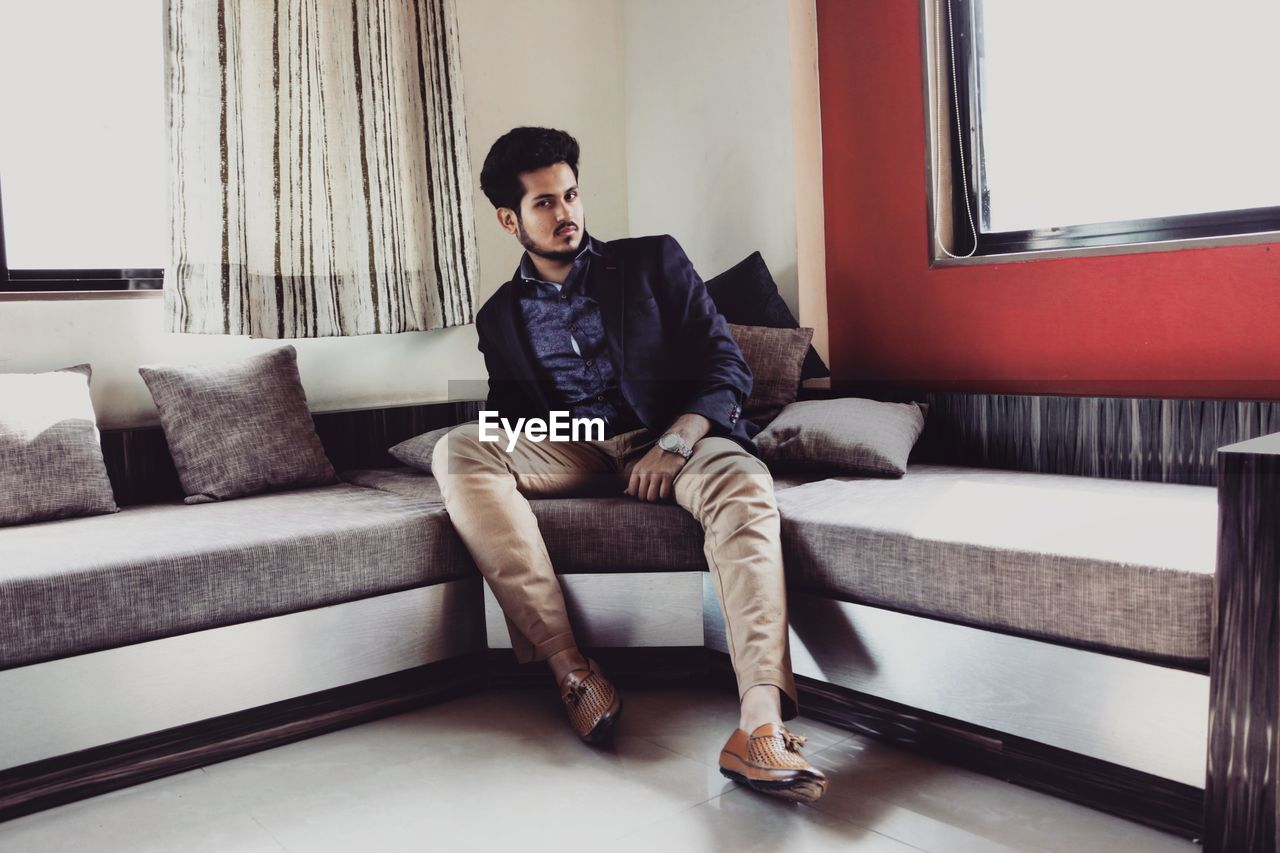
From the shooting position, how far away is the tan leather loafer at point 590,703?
205cm

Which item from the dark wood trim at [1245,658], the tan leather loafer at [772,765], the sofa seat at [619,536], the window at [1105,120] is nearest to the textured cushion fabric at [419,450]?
the sofa seat at [619,536]

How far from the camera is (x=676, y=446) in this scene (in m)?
2.35

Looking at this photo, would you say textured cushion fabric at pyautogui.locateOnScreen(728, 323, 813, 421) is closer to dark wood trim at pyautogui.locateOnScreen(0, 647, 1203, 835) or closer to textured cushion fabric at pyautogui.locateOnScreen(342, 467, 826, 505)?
textured cushion fabric at pyautogui.locateOnScreen(342, 467, 826, 505)

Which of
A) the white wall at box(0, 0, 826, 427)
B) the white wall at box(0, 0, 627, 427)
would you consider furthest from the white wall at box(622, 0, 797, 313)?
the white wall at box(0, 0, 627, 427)

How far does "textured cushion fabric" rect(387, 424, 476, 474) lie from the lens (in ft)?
9.61

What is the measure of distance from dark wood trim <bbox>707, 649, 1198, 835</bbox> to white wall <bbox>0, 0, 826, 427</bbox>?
1516 mm

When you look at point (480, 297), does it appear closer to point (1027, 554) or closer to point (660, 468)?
point (660, 468)

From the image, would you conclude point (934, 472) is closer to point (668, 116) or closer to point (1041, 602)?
point (1041, 602)

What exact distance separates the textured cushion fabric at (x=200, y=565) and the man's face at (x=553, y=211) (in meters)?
0.77

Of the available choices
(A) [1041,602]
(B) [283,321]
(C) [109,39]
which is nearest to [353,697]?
(B) [283,321]

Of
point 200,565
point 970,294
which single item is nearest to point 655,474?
point 200,565

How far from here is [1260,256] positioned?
2.37 m

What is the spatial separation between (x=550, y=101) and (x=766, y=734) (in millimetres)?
2680

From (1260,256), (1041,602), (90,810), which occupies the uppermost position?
(1260,256)
